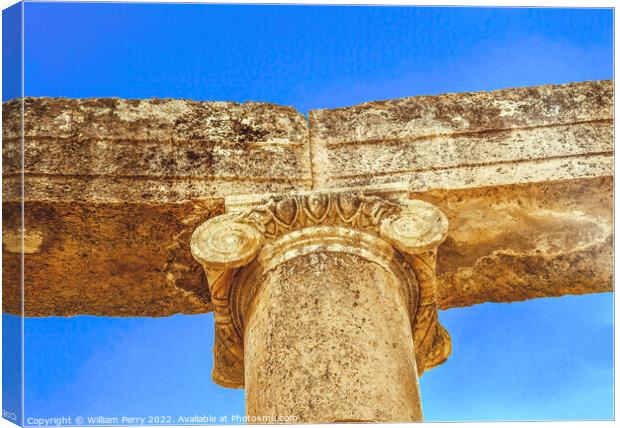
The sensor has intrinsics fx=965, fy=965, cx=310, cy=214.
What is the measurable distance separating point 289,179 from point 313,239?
1.12 m

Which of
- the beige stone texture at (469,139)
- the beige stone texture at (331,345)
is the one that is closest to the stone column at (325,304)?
the beige stone texture at (331,345)

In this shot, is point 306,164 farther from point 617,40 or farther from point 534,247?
point 617,40

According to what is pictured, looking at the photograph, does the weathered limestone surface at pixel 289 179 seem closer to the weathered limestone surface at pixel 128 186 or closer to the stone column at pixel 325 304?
the weathered limestone surface at pixel 128 186

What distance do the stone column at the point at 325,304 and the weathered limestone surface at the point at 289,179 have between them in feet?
2.18

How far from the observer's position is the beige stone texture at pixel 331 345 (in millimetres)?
5387

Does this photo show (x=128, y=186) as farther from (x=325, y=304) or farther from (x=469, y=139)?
(x=469, y=139)

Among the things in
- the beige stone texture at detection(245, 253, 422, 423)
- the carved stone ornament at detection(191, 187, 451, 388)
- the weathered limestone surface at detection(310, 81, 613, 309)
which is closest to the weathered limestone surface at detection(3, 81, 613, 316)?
the weathered limestone surface at detection(310, 81, 613, 309)

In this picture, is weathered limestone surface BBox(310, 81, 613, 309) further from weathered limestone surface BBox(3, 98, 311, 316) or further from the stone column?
the stone column

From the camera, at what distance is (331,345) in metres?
5.67

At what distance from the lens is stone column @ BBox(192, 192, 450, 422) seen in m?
5.48

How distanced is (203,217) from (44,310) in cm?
176

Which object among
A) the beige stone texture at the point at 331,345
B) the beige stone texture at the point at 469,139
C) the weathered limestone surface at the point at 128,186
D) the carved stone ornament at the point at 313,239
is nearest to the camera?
the beige stone texture at the point at 331,345

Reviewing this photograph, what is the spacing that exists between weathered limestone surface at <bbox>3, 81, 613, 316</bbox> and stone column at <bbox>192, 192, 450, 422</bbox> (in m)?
0.66

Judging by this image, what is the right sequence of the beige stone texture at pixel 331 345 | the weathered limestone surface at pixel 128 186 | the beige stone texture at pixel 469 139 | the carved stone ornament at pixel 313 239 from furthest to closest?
1. the beige stone texture at pixel 469 139
2. the weathered limestone surface at pixel 128 186
3. the carved stone ornament at pixel 313 239
4. the beige stone texture at pixel 331 345
